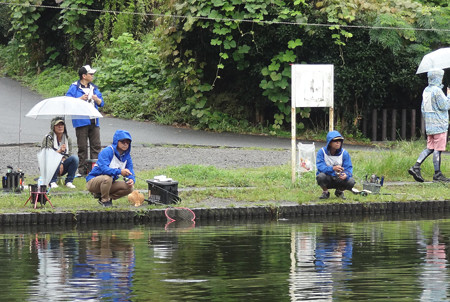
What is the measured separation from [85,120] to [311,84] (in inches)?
159

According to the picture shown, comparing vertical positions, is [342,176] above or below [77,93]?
below

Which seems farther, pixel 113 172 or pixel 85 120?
pixel 85 120

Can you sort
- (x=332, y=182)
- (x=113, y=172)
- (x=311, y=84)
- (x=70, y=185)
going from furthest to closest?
1. (x=311, y=84)
2. (x=70, y=185)
3. (x=332, y=182)
4. (x=113, y=172)

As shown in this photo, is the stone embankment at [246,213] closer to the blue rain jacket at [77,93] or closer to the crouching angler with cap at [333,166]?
the crouching angler with cap at [333,166]

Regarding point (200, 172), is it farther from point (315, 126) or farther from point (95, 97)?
point (315, 126)

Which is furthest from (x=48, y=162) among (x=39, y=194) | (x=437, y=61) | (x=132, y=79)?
(x=132, y=79)

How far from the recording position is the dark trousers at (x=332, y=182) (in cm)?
1523

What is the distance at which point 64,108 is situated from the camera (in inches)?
625

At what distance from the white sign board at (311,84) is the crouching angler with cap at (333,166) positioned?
1598 mm

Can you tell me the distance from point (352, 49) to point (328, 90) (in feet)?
31.6

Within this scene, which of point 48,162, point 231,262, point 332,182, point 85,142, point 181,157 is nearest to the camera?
point 231,262

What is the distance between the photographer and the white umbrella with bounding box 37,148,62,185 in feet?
51.3

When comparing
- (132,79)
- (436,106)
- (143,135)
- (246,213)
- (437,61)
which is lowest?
(246,213)

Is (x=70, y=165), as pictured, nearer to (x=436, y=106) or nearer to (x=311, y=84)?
(x=311, y=84)
